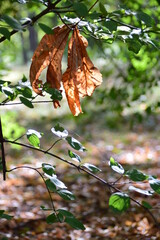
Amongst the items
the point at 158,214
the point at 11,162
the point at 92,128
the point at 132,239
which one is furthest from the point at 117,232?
the point at 92,128

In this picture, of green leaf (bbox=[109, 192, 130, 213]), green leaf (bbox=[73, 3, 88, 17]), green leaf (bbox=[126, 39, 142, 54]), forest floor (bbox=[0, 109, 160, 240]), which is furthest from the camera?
forest floor (bbox=[0, 109, 160, 240])

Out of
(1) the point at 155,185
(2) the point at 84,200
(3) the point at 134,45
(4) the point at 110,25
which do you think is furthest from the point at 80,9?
(2) the point at 84,200

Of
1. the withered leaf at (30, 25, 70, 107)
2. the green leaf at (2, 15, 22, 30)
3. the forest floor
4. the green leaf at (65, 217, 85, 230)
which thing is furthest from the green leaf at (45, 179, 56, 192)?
the green leaf at (2, 15, 22, 30)

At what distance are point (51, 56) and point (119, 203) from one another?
0.58m

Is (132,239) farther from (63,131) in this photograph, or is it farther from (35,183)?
(35,183)

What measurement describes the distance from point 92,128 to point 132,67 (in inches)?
221

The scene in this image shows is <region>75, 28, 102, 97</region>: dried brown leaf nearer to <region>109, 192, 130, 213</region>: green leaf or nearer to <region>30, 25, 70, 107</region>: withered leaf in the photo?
<region>30, 25, 70, 107</region>: withered leaf

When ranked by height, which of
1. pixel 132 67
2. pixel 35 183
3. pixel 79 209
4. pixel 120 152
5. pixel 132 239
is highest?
pixel 132 67

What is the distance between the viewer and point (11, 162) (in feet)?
19.5

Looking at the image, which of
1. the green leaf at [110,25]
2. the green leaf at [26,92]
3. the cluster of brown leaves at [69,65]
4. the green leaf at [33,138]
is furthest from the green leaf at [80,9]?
the green leaf at [33,138]

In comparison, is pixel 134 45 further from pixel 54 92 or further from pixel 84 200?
pixel 84 200

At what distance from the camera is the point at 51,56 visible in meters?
1.32

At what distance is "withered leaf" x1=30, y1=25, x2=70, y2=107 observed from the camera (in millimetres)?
1293

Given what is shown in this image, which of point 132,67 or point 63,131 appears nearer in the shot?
point 63,131
